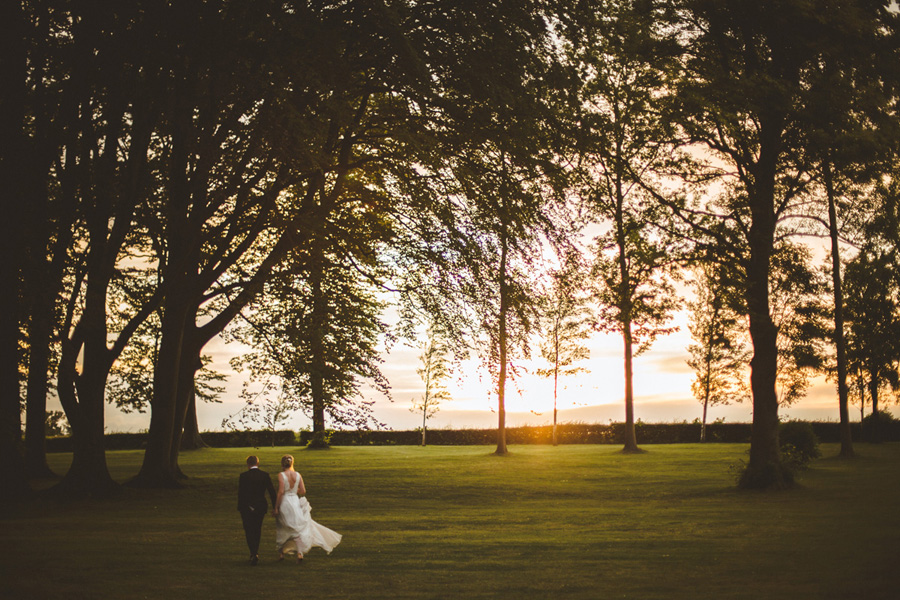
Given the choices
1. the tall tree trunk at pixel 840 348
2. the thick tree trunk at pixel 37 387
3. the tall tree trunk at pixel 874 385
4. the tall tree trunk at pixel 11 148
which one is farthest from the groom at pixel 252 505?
the tall tree trunk at pixel 874 385

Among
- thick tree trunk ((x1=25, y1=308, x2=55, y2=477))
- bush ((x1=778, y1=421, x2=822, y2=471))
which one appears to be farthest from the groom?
bush ((x1=778, y1=421, x2=822, y2=471))

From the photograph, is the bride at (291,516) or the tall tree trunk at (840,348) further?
the tall tree trunk at (840,348)

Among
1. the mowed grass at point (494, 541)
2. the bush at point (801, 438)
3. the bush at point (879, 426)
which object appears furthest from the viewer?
the bush at point (879, 426)

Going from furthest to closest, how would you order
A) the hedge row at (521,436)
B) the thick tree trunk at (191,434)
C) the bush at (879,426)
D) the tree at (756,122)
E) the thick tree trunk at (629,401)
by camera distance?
the hedge row at (521,436)
the bush at (879,426)
the thick tree trunk at (191,434)
the thick tree trunk at (629,401)
the tree at (756,122)

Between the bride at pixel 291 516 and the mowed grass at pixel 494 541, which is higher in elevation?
the bride at pixel 291 516

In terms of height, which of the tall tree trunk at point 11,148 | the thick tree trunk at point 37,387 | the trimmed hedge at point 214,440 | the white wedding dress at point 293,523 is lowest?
the trimmed hedge at point 214,440

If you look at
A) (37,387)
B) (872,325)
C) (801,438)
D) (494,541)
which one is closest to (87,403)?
(37,387)

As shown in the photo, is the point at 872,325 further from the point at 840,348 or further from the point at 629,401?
the point at 629,401

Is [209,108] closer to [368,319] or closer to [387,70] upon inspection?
[387,70]

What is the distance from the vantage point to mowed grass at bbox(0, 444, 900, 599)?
463 inches

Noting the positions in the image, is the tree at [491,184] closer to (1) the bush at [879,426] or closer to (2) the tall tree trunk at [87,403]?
(2) the tall tree trunk at [87,403]

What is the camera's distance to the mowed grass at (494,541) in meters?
11.8

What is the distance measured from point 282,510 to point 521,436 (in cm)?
5110

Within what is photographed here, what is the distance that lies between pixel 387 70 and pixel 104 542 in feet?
38.9
